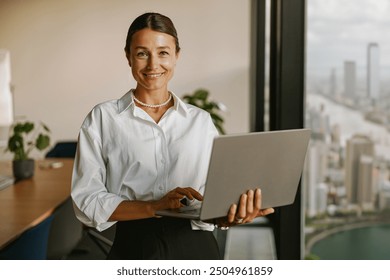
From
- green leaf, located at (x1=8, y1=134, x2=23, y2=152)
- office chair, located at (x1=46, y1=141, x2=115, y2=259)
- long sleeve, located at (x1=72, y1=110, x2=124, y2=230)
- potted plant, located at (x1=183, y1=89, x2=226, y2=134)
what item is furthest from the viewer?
office chair, located at (x1=46, y1=141, x2=115, y2=259)

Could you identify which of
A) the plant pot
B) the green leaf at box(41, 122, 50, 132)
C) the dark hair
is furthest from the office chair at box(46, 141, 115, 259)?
the dark hair

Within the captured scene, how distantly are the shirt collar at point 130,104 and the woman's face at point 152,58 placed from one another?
0.13 ft

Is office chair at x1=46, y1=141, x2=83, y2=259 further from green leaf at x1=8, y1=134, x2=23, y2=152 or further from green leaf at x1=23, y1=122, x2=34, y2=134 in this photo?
green leaf at x1=23, y1=122, x2=34, y2=134

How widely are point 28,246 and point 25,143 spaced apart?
71cm

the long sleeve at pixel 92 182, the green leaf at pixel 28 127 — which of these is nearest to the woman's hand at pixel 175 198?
the long sleeve at pixel 92 182

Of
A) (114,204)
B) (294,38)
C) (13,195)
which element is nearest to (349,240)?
(294,38)

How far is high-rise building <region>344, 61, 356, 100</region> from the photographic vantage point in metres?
2.22

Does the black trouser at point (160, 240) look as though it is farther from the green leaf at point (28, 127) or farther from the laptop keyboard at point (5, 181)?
the laptop keyboard at point (5, 181)

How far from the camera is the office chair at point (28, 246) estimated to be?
202cm

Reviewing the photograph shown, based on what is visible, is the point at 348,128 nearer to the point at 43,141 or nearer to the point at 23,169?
the point at 43,141

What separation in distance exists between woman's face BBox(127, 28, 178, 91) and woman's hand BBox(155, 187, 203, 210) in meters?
0.29

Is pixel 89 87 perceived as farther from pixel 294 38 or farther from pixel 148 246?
pixel 294 38
